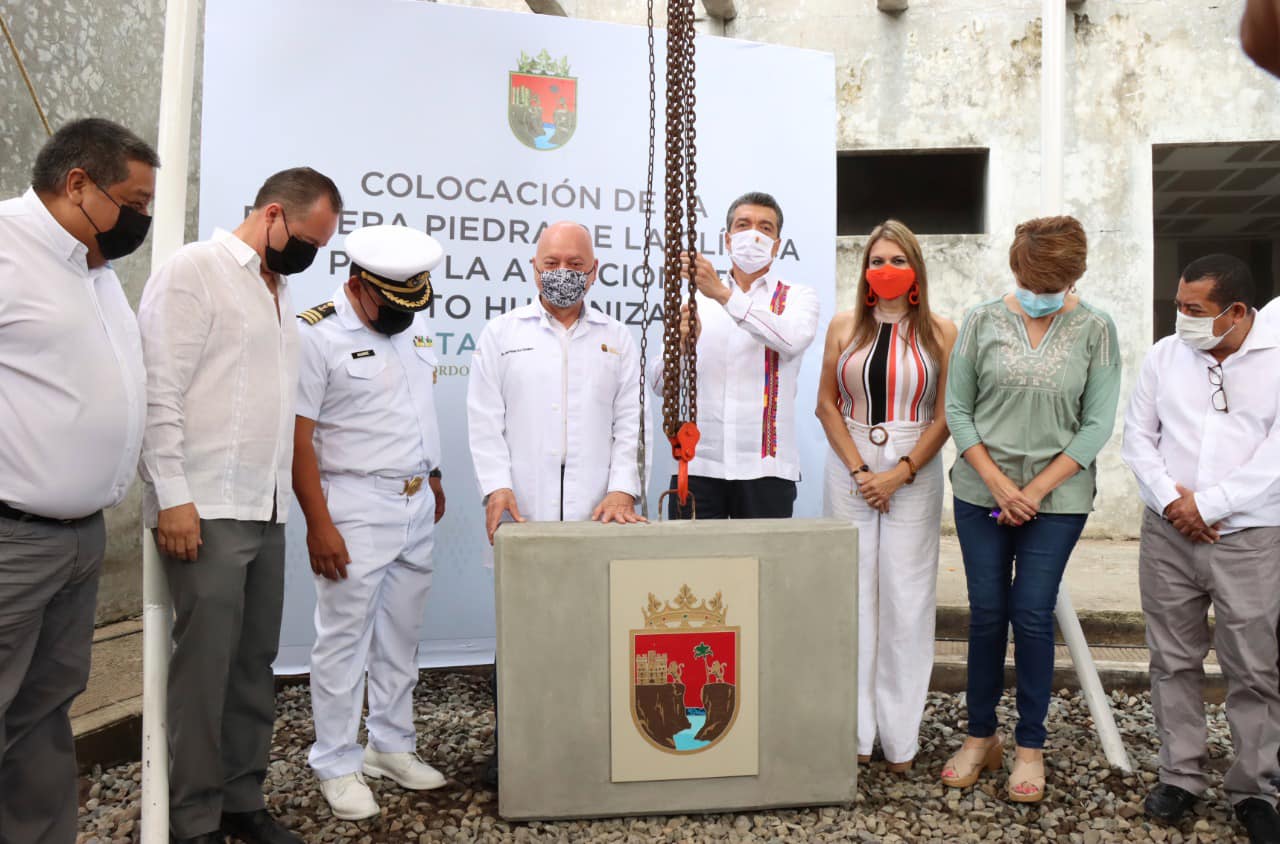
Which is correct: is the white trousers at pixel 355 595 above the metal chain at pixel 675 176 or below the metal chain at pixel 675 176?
below

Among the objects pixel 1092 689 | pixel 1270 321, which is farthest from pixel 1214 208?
pixel 1092 689

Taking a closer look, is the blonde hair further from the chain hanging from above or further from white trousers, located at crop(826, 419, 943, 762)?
the chain hanging from above

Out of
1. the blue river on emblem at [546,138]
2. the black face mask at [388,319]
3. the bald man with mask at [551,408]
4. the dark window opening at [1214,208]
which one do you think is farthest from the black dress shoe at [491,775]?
the dark window opening at [1214,208]

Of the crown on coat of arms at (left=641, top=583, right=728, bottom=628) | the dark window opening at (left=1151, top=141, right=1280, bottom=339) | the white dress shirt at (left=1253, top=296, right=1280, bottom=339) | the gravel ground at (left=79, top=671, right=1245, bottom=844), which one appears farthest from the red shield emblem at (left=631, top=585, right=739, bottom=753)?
the dark window opening at (left=1151, top=141, right=1280, bottom=339)

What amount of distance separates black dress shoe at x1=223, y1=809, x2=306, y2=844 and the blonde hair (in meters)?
2.15

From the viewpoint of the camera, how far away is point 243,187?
11.4 ft

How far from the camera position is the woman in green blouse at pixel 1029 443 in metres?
2.85

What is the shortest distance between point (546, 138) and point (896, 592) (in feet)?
7.07

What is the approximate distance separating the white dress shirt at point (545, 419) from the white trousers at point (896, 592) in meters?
0.76

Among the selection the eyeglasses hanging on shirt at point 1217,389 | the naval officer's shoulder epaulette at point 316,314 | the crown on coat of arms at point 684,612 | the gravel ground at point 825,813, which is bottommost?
the gravel ground at point 825,813

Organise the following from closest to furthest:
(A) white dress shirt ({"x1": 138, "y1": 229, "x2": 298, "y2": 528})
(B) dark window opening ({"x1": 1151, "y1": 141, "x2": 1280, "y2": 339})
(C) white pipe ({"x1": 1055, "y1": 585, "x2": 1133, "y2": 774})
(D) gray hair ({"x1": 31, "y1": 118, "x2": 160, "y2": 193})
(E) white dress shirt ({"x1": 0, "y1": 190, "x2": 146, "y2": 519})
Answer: (E) white dress shirt ({"x1": 0, "y1": 190, "x2": 146, "y2": 519}) < (D) gray hair ({"x1": 31, "y1": 118, "x2": 160, "y2": 193}) < (A) white dress shirt ({"x1": 138, "y1": 229, "x2": 298, "y2": 528}) < (C) white pipe ({"x1": 1055, "y1": 585, "x2": 1133, "y2": 774}) < (B) dark window opening ({"x1": 1151, "y1": 141, "x2": 1280, "y2": 339})

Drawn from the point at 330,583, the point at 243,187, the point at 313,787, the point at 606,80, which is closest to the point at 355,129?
the point at 243,187

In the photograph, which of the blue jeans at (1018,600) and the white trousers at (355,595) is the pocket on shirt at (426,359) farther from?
the blue jeans at (1018,600)

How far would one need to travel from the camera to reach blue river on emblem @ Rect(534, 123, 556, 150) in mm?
3826
